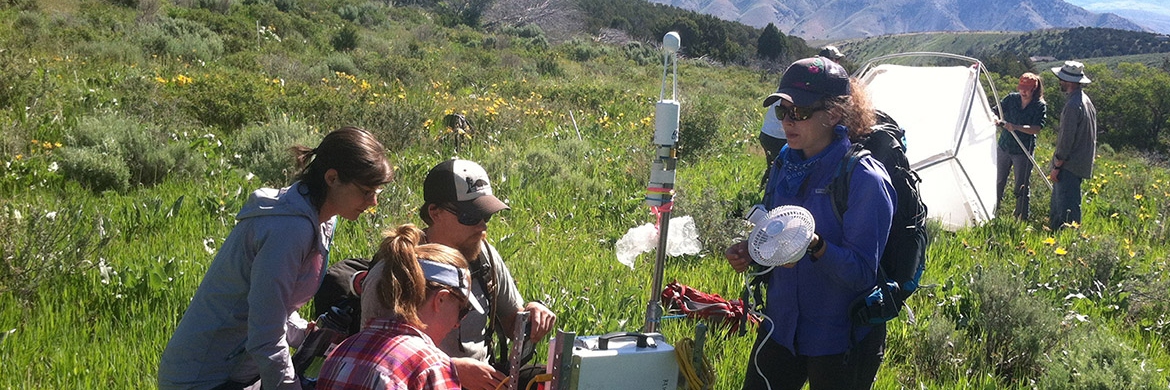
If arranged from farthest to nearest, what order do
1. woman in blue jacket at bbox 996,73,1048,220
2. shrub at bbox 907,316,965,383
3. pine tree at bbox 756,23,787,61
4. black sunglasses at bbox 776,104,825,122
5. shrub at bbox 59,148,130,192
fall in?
1. pine tree at bbox 756,23,787,61
2. woman in blue jacket at bbox 996,73,1048,220
3. shrub at bbox 59,148,130,192
4. shrub at bbox 907,316,965,383
5. black sunglasses at bbox 776,104,825,122

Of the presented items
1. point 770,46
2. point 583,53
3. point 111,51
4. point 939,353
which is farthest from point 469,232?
point 770,46

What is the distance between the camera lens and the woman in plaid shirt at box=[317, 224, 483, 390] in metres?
2.08

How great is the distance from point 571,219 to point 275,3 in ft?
77.1

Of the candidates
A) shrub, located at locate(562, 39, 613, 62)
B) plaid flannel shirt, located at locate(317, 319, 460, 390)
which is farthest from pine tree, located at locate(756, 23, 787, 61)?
plaid flannel shirt, located at locate(317, 319, 460, 390)

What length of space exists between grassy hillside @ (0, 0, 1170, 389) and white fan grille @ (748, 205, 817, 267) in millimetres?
1699

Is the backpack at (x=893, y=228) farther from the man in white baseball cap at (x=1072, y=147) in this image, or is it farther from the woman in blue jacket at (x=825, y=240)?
the man in white baseball cap at (x=1072, y=147)

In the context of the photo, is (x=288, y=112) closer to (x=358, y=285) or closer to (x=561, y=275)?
(x=561, y=275)

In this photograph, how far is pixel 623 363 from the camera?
2.29 metres

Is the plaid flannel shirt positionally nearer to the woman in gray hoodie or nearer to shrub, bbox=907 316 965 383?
the woman in gray hoodie

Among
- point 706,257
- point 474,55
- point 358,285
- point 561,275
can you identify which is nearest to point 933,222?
point 706,257

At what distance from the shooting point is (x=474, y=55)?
23.2 metres

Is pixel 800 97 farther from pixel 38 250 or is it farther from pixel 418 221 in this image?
pixel 418 221

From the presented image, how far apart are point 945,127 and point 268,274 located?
7791mm

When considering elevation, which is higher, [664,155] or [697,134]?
[664,155]
